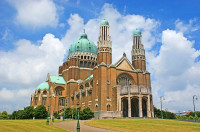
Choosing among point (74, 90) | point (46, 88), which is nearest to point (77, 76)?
point (74, 90)

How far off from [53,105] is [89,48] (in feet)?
96.8

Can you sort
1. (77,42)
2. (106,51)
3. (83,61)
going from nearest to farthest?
1. (106,51)
2. (83,61)
3. (77,42)

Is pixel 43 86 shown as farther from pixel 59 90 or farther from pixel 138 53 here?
pixel 138 53

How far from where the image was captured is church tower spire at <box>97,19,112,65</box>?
61.8m

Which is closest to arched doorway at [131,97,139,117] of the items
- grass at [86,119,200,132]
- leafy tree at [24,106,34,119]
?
grass at [86,119,200,132]

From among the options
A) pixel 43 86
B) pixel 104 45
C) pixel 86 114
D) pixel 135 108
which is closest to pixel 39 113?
pixel 43 86

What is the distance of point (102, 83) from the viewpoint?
57344 mm

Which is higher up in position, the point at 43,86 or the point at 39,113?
the point at 43,86

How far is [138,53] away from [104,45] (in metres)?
13.2

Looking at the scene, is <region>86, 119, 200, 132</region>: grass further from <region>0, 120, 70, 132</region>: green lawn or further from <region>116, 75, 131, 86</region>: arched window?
<region>116, 75, 131, 86</region>: arched window

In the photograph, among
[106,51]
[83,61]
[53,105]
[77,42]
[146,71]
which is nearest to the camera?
[106,51]

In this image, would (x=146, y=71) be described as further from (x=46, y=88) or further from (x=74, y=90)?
(x=46, y=88)

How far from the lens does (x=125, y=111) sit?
6056 centimetres

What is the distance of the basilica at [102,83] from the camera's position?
55763 millimetres
